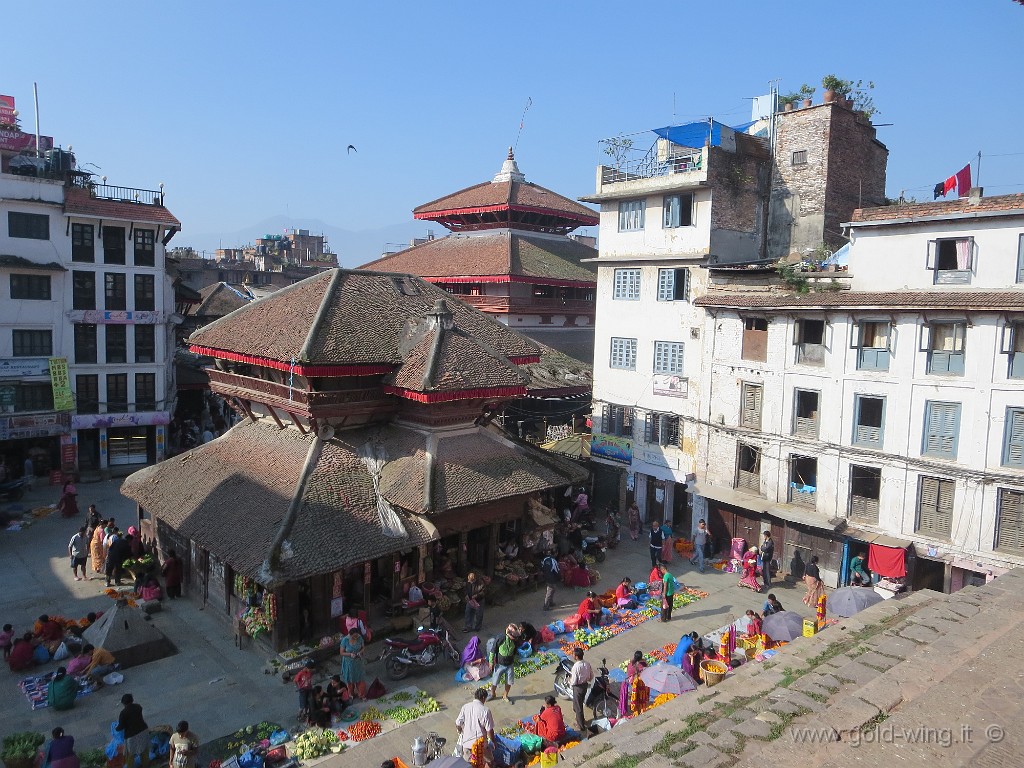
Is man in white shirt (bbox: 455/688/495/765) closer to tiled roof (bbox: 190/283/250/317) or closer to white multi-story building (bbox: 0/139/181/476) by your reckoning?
white multi-story building (bbox: 0/139/181/476)

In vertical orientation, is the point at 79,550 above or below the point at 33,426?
below

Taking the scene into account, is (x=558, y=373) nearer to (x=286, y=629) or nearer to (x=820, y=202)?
(x=820, y=202)

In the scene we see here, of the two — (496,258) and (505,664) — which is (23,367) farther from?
(505,664)

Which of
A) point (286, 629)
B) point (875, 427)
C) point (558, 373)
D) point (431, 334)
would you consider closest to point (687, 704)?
point (286, 629)

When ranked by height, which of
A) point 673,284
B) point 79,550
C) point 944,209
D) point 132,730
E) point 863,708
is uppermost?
point 944,209

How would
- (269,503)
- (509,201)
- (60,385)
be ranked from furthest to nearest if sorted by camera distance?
(509,201) → (60,385) → (269,503)

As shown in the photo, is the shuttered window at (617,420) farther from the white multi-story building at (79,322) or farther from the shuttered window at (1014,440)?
the white multi-story building at (79,322)

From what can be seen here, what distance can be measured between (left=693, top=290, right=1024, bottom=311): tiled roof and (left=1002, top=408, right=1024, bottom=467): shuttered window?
2637 millimetres

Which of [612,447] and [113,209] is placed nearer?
[612,447]

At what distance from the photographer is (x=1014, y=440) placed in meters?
18.2

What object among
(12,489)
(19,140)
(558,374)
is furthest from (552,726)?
(19,140)

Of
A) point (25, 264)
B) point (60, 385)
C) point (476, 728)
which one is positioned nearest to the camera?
point (476, 728)

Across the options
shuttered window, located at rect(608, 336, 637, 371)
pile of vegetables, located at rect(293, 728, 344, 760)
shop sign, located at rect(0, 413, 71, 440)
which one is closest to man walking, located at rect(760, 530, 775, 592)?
shuttered window, located at rect(608, 336, 637, 371)

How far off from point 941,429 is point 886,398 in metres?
1.57
